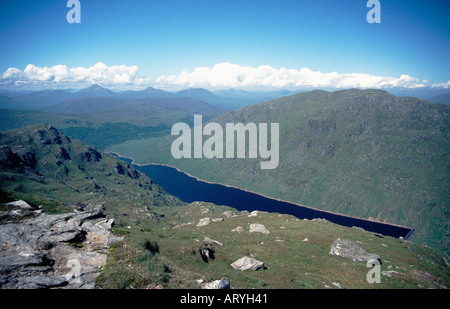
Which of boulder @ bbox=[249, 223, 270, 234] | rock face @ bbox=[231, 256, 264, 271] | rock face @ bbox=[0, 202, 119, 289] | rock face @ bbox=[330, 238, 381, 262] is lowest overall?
boulder @ bbox=[249, 223, 270, 234]

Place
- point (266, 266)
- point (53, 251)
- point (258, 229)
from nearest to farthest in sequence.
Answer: point (53, 251) → point (266, 266) → point (258, 229)

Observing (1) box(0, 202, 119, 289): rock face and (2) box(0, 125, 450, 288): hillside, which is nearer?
(1) box(0, 202, 119, 289): rock face

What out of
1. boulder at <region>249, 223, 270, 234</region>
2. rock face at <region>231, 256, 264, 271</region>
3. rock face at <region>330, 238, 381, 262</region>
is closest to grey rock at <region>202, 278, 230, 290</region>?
rock face at <region>231, 256, 264, 271</region>

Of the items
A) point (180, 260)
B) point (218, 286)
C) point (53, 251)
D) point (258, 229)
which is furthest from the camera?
point (258, 229)

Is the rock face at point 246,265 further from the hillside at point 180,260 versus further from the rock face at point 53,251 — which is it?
the rock face at point 53,251

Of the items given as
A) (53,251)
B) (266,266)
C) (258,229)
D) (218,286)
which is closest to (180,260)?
(218,286)

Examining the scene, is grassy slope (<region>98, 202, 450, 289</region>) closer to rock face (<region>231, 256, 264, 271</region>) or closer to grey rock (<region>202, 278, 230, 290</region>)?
rock face (<region>231, 256, 264, 271</region>)

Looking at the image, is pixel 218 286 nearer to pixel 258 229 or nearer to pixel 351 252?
pixel 351 252
